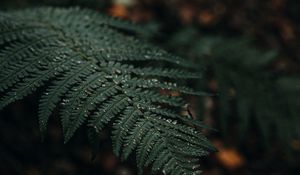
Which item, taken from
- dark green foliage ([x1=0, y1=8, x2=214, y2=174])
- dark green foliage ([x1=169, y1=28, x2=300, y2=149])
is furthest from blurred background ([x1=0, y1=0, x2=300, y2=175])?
dark green foliage ([x1=0, y1=8, x2=214, y2=174])

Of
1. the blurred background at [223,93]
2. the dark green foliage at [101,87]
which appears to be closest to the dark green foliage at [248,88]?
the blurred background at [223,93]

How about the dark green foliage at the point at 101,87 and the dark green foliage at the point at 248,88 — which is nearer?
the dark green foliage at the point at 101,87

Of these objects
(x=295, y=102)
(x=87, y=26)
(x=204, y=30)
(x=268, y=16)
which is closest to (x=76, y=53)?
(x=87, y=26)

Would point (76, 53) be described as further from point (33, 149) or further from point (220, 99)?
point (33, 149)

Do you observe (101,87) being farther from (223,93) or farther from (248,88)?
(248,88)

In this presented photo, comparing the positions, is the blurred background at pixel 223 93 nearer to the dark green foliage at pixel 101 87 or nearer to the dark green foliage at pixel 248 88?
the dark green foliage at pixel 248 88

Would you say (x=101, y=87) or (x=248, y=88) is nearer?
(x=101, y=87)

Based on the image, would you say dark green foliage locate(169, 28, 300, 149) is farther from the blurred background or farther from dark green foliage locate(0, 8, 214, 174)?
dark green foliage locate(0, 8, 214, 174)

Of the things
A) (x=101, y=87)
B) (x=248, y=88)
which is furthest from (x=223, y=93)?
(x=101, y=87)
